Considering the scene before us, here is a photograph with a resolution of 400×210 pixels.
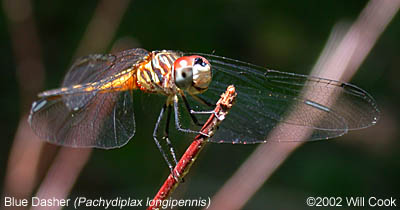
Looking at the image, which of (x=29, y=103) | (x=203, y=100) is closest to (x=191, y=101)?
(x=203, y=100)

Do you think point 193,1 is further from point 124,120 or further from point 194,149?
point 194,149

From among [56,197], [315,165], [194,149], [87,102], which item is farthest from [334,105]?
[315,165]

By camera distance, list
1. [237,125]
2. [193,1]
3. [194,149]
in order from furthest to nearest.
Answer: [193,1] → [237,125] → [194,149]

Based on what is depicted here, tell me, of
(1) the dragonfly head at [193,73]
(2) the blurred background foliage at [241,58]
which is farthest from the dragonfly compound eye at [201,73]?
(2) the blurred background foliage at [241,58]

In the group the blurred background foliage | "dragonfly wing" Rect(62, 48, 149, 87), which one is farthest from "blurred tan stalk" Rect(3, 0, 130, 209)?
the blurred background foliage

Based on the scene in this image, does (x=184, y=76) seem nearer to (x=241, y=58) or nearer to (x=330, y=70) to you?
(x=330, y=70)

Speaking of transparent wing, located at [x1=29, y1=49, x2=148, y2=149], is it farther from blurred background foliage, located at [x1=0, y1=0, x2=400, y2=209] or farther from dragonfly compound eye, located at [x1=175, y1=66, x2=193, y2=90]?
blurred background foliage, located at [x1=0, y1=0, x2=400, y2=209]
